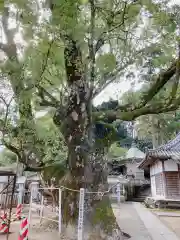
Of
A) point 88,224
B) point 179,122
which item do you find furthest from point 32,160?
point 179,122

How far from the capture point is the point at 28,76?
6973 mm

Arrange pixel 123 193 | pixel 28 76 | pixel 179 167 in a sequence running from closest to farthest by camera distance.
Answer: pixel 28 76
pixel 179 167
pixel 123 193

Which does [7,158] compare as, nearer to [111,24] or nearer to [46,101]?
[46,101]

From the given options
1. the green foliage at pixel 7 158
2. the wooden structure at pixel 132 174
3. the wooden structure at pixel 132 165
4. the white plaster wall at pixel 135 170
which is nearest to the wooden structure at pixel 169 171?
the wooden structure at pixel 132 174

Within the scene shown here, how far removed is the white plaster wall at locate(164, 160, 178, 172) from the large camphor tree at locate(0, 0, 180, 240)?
8846 millimetres

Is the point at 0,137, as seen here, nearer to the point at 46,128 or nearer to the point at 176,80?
the point at 46,128

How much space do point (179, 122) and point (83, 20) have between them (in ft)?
81.0

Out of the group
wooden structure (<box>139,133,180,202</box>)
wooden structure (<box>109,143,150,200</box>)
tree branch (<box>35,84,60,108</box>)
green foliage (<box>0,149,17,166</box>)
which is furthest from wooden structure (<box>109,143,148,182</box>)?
tree branch (<box>35,84,60,108</box>)

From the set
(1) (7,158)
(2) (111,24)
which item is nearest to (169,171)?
(2) (111,24)

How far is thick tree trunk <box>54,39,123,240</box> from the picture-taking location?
676cm

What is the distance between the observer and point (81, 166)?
706 cm

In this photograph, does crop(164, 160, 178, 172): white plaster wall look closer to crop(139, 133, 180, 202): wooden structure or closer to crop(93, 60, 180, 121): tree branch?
crop(139, 133, 180, 202): wooden structure

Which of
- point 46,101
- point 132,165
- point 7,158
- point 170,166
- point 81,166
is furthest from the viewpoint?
point 7,158

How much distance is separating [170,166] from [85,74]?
10924 millimetres
